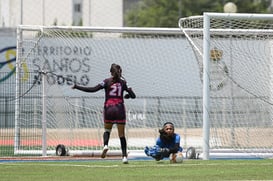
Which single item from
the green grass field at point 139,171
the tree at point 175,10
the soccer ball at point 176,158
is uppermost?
the tree at point 175,10

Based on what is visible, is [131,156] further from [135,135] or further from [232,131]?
[135,135]

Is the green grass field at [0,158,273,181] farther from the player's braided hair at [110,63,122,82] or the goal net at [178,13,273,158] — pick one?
the goal net at [178,13,273,158]

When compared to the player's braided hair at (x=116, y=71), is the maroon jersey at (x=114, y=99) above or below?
below

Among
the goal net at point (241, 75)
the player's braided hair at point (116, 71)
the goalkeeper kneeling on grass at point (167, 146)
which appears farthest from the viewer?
the goal net at point (241, 75)

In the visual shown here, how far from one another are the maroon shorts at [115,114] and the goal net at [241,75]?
3.98 metres

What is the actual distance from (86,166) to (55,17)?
1699 inches

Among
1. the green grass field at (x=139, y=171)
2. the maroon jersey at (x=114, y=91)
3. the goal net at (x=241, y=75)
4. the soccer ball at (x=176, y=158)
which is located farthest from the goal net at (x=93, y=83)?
the green grass field at (x=139, y=171)

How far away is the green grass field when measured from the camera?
15.7 m

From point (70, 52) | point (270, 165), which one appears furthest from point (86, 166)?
point (70, 52)

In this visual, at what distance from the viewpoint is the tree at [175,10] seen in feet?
234

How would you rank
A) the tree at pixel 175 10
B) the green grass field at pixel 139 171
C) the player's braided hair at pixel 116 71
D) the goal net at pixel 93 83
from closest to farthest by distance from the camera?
the green grass field at pixel 139 171
the player's braided hair at pixel 116 71
the goal net at pixel 93 83
the tree at pixel 175 10

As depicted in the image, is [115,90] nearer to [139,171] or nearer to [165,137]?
[165,137]

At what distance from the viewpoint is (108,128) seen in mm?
20281

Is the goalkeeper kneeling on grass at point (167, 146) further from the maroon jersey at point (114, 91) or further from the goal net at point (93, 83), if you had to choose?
the goal net at point (93, 83)
